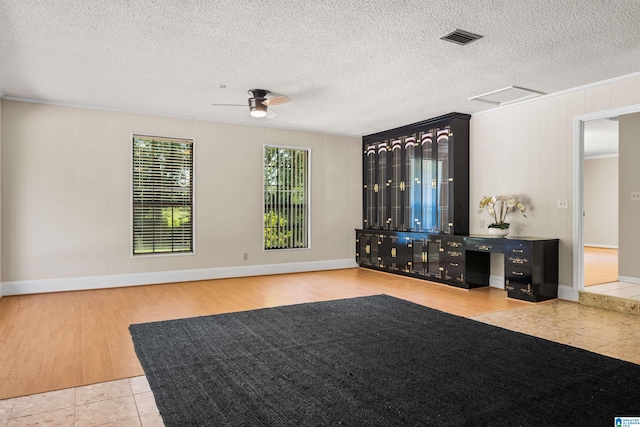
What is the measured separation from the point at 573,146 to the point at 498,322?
2.50 m

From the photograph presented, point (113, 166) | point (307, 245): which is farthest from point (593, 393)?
point (113, 166)

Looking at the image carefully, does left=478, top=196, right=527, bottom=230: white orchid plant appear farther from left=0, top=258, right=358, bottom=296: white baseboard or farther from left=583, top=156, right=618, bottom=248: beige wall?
left=583, top=156, right=618, bottom=248: beige wall

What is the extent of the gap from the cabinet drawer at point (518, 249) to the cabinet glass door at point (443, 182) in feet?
3.67

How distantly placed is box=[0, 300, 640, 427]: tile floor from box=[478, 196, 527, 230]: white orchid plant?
1.84m

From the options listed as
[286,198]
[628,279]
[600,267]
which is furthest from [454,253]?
[600,267]

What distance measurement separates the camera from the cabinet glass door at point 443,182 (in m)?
6.45

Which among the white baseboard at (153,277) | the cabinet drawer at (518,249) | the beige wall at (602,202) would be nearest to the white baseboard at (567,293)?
the cabinet drawer at (518,249)

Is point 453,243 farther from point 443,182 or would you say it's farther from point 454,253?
point 443,182

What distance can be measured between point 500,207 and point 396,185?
1.94 meters

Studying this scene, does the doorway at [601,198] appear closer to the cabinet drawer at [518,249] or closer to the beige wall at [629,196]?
the beige wall at [629,196]

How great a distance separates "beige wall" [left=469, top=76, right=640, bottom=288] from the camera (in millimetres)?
5027

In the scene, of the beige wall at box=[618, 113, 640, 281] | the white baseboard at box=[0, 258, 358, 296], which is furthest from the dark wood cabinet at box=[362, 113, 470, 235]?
the beige wall at box=[618, 113, 640, 281]

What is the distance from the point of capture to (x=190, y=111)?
20.7ft

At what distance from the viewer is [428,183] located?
678 centimetres
